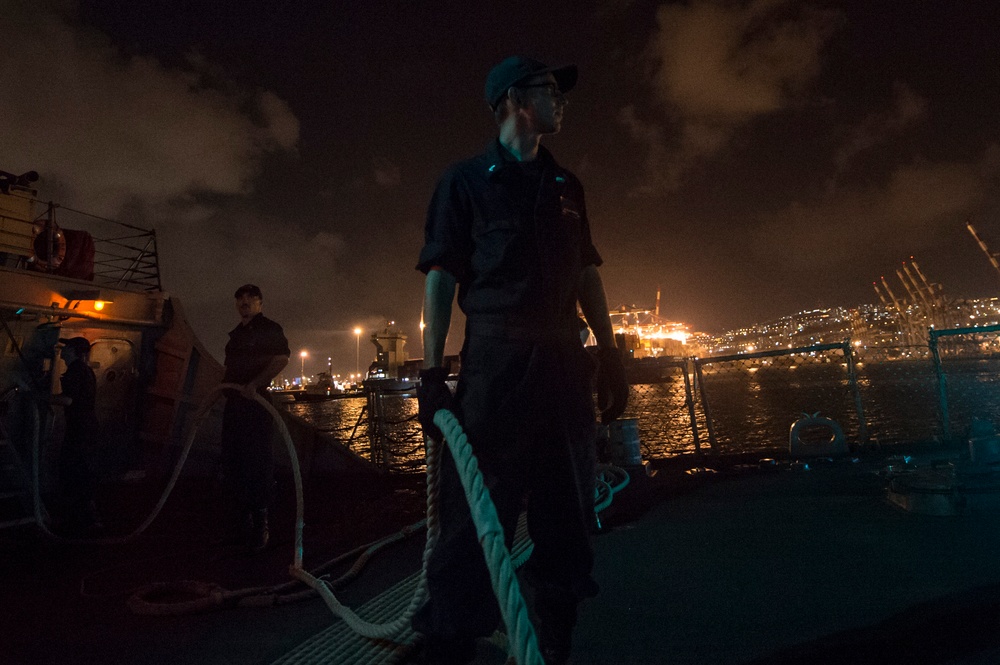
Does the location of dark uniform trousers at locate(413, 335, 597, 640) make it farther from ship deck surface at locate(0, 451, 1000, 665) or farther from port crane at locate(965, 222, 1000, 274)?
port crane at locate(965, 222, 1000, 274)

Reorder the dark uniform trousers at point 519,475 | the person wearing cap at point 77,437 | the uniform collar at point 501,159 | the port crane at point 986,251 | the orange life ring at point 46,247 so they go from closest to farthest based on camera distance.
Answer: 1. the dark uniform trousers at point 519,475
2. the uniform collar at point 501,159
3. the person wearing cap at point 77,437
4. the orange life ring at point 46,247
5. the port crane at point 986,251

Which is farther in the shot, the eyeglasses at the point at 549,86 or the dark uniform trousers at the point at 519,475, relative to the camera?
the eyeglasses at the point at 549,86

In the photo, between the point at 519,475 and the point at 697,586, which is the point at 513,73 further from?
the point at 697,586

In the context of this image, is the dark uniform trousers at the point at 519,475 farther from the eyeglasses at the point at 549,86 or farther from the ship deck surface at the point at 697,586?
the eyeglasses at the point at 549,86

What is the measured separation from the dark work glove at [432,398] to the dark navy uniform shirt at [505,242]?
0.21m

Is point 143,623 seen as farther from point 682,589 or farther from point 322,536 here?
point 682,589

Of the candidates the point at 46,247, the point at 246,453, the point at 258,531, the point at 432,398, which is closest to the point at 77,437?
A: the point at 246,453

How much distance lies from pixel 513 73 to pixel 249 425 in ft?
13.4

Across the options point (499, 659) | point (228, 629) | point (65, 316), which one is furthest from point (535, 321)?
point (65, 316)

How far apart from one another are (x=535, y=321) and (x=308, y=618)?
2.58 m

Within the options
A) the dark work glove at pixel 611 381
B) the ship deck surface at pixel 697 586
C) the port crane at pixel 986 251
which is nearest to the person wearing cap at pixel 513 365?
the dark work glove at pixel 611 381

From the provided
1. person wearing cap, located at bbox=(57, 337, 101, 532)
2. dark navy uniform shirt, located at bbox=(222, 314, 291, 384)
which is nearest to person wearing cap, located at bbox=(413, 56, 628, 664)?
dark navy uniform shirt, located at bbox=(222, 314, 291, 384)

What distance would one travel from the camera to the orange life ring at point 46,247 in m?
8.30

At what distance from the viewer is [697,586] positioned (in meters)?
2.68
